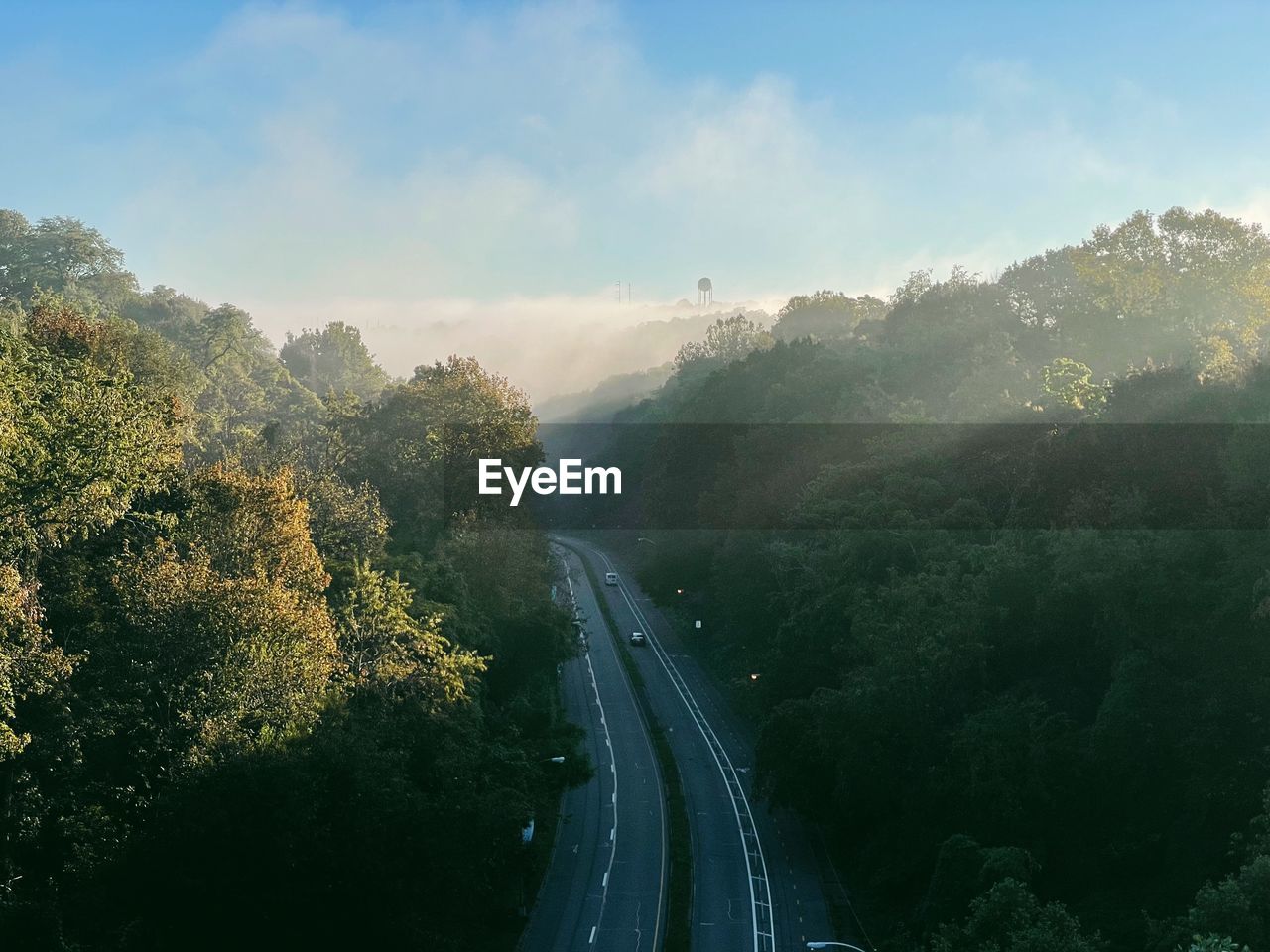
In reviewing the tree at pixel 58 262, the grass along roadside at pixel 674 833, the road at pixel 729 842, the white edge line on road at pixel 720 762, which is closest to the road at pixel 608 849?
the grass along roadside at pixel 674 833

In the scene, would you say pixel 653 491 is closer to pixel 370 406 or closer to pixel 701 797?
pixel 370 406

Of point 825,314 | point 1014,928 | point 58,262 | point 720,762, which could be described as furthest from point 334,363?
point 1014,928

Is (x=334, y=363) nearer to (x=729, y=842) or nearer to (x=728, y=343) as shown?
(x=728, y=343)

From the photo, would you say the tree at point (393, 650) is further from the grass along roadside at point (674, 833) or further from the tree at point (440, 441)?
the tree at point (440, 441)

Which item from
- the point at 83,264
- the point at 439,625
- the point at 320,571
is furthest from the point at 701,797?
the point at 83,264

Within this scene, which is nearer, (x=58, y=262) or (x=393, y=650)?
(x=393, y=650)

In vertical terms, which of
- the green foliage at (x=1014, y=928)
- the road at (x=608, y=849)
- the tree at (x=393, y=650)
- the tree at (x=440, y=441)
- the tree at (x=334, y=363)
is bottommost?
the road at (x=608, y=849)
